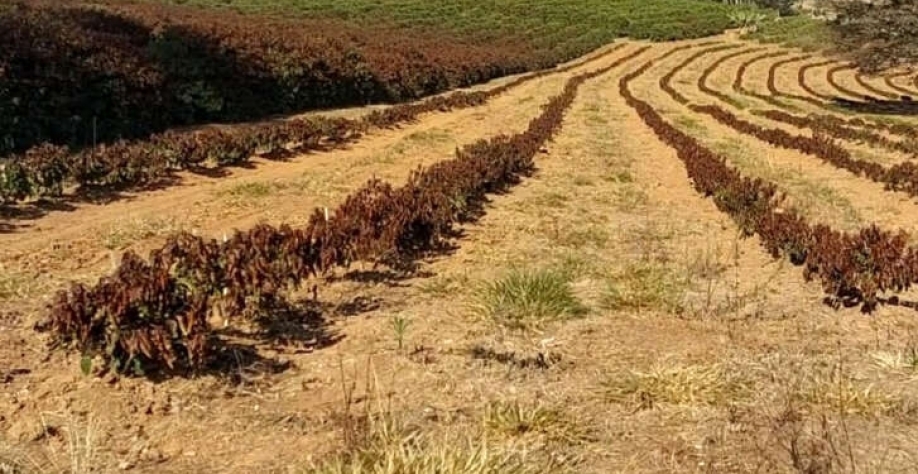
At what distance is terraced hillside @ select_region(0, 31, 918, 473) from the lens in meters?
4.70

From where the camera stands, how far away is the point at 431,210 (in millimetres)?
10031

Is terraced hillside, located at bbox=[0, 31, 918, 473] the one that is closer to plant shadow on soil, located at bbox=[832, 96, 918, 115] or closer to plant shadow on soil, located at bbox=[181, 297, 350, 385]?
plant shadow on soil, located at bbox=[181, 297, 350, 385]

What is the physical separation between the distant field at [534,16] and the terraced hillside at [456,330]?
165 ft

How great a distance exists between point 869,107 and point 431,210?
33.4 m

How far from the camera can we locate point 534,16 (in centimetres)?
7675

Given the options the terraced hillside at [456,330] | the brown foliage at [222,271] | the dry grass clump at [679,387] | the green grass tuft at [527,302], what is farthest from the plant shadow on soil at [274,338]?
the dry grass clump at [679,387]

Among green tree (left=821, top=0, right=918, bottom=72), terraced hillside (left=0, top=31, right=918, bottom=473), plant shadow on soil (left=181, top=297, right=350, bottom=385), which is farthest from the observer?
green tree (left=821, top=0, right=918, bottom=72)

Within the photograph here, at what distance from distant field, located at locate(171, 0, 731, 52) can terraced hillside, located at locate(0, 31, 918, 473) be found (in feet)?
165

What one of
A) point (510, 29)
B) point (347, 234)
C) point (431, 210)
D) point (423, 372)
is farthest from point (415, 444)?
point (510, 29)

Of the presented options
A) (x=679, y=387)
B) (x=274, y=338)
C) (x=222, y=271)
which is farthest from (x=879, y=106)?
(x=274, y=338)

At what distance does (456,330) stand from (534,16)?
73.5 metres

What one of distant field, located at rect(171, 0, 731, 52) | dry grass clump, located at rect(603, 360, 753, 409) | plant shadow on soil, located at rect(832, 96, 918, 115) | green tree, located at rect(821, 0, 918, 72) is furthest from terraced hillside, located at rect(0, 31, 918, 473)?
distant field, located at rect(171, 0, 731, 52)

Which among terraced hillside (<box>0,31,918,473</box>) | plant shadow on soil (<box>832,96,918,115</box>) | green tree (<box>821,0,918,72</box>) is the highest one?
green tree (<box>821,0,918,72</box>)

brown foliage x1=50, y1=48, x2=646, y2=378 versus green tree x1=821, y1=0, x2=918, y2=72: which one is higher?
green tree x1=821, y1=0, x2=918, y2=72
